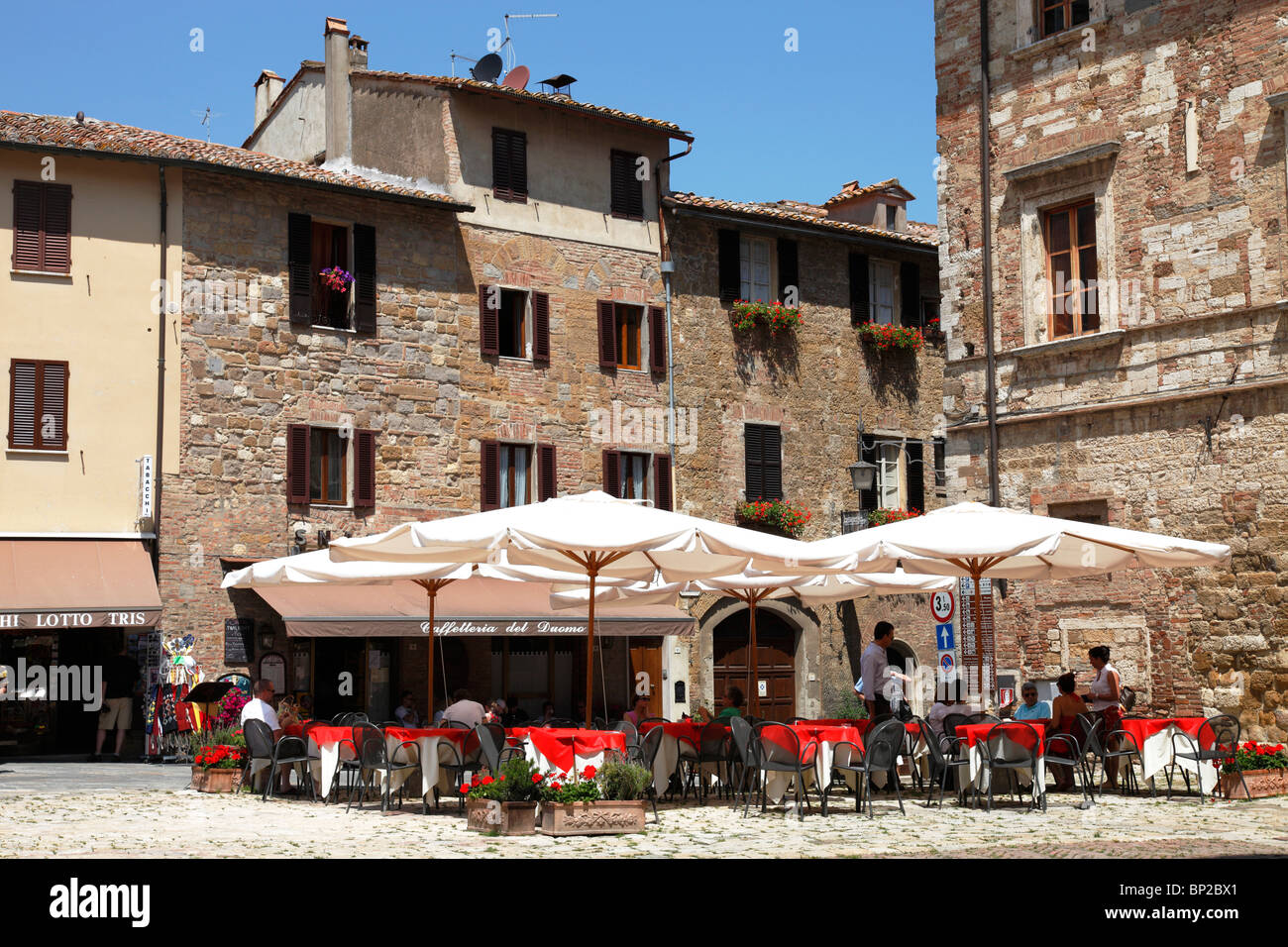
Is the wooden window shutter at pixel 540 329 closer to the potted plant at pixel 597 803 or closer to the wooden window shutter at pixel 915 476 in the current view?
the wooden window shutter at pixel 915 476

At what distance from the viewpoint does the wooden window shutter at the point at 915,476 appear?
28.6 meters

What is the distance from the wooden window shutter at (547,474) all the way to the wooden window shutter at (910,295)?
333 inches

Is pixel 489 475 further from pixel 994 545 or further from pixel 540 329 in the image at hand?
pixel 994 545

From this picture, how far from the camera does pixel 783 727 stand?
11.7 m

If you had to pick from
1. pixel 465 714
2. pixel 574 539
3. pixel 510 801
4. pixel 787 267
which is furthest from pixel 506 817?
pixel 787 267

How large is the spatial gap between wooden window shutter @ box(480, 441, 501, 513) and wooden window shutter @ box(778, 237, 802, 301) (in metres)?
6.77

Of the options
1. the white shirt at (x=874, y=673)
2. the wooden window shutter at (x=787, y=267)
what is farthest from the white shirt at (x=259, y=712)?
the wooden window shutter at (x=787, y=267)

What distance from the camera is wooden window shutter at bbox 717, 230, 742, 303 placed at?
27203 mm

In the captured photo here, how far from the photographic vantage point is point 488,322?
24688 mm

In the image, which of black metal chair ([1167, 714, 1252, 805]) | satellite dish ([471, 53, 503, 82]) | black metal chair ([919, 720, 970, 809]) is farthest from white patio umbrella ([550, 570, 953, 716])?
satellite dish ([471, 53, 503, 82])

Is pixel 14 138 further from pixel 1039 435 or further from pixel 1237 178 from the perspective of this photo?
pixel 1237 178

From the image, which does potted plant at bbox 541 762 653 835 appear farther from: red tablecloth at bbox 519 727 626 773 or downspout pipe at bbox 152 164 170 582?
downspout pipe at bbox 152 164 170 582
